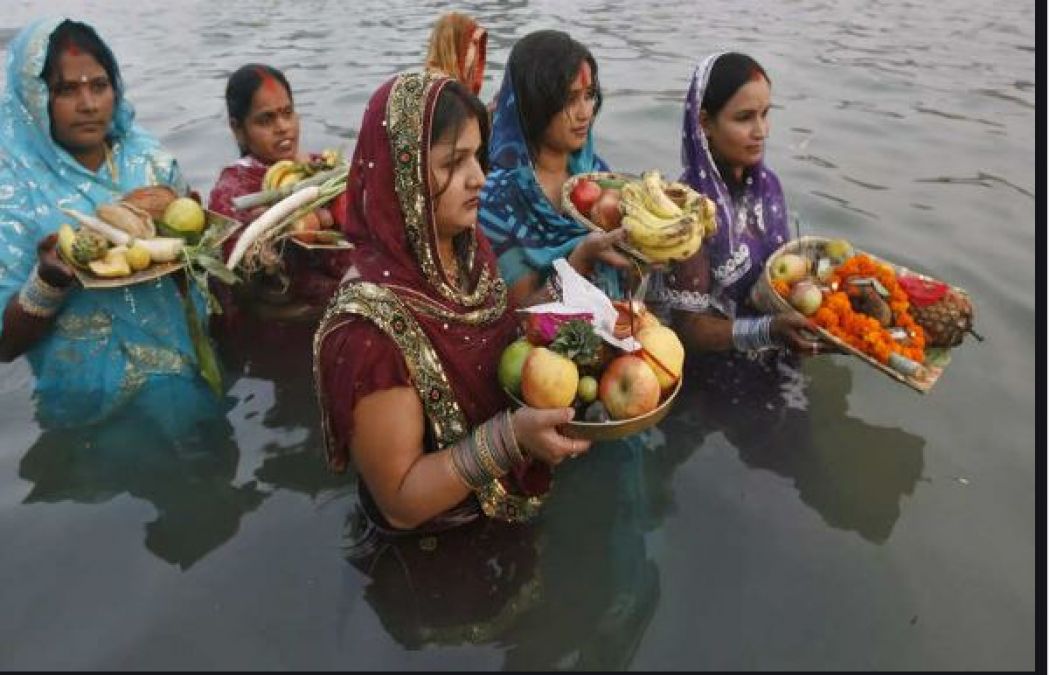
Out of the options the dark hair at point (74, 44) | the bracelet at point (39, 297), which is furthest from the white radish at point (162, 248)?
the dark hair at point (74, 44)

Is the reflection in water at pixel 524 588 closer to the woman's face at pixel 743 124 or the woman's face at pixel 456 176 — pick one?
the woman's face at pixel 456 176

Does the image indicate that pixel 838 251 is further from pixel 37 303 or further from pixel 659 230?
pixel 37 303

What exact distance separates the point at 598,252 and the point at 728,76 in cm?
117

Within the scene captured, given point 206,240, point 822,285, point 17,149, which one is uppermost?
point 17,149

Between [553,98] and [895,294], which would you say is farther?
[553,98]

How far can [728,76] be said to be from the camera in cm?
379

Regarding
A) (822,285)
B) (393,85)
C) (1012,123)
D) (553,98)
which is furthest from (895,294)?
(1012,123)

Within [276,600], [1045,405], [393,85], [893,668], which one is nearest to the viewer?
[393,85]

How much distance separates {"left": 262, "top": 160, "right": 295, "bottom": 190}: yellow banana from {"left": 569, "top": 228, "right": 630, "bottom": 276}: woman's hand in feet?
5.41

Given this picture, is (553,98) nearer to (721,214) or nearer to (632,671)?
(721,214)

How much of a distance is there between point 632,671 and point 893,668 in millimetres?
961

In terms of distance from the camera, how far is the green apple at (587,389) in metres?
2.44

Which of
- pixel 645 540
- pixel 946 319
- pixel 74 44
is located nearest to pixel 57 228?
pixel 74 44

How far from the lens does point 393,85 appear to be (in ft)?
7.74
